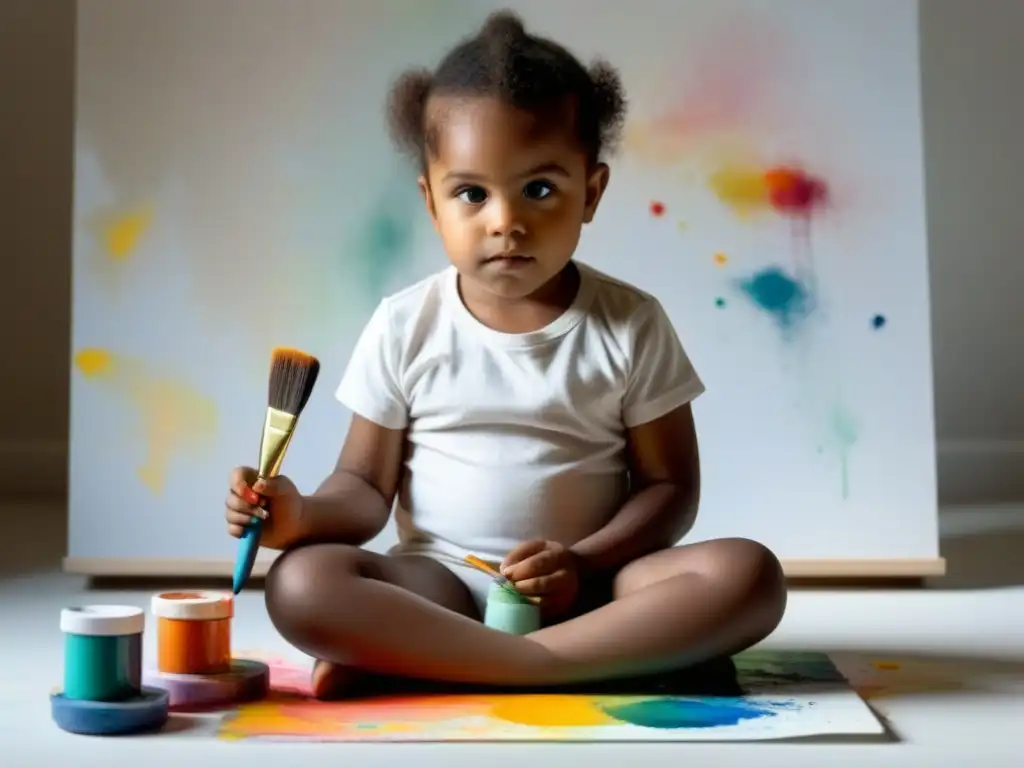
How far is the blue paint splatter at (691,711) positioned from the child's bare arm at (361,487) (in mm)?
241

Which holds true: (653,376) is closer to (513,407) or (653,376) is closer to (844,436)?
(513,407)

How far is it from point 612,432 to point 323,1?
0.76 m

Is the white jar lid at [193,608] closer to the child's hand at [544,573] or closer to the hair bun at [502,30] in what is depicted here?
the child's hand at [544,573]

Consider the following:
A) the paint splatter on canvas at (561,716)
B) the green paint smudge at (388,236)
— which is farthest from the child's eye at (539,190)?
the green paint smudge at (388,236)

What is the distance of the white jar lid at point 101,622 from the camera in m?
0.85

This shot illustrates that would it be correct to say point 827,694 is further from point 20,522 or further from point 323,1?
point 20,522

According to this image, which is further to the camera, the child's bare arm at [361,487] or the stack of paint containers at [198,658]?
the child's bare arm at [361,487]

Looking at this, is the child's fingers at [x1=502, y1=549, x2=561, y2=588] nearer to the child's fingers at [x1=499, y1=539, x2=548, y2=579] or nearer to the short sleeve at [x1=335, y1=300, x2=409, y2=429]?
the child's fingers at [x1=499, y1=539, x2=548, y2=579]

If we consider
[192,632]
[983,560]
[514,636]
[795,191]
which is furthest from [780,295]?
[192,632]

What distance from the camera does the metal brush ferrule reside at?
3.10 ft

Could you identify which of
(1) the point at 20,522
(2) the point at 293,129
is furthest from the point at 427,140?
(1) the point at 20,522

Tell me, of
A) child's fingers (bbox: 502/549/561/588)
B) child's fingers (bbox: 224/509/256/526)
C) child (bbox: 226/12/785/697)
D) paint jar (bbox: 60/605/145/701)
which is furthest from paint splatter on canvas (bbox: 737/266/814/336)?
paint jar (bbox: 60/605/145/701)

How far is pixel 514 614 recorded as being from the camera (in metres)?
0.98

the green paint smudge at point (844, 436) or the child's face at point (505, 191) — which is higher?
the child's face at point (505, 191)
